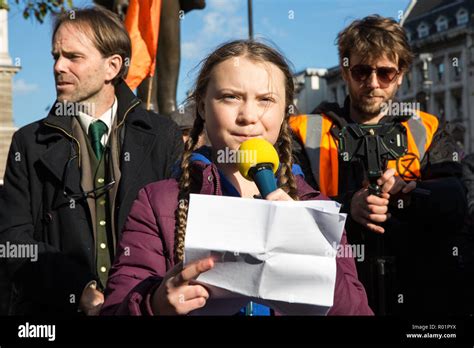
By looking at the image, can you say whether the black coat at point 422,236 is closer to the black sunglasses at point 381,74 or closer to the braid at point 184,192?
the black sunglasses at point 381,74

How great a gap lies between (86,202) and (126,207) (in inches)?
6.6

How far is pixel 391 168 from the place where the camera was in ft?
10.5

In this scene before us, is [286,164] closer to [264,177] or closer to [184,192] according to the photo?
[184,192]

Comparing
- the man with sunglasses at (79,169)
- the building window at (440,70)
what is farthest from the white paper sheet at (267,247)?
the building window at (440,70)

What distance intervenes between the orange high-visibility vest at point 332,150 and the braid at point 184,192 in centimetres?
101

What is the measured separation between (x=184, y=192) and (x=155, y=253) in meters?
0.21

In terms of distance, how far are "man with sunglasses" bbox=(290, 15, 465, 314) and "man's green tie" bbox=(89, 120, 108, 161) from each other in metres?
0.83

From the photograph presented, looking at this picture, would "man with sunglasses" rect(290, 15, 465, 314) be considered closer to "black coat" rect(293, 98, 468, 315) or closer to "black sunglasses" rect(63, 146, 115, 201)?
"black coat" rect(293, 98, 468, 315)

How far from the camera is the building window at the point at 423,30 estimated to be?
202 ft

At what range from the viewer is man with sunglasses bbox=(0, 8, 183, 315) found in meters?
2.98

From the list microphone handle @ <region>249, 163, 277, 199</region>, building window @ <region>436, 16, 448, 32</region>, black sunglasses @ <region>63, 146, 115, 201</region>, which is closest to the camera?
microphone handle @ <region>249, 163, 277, 199</region>
